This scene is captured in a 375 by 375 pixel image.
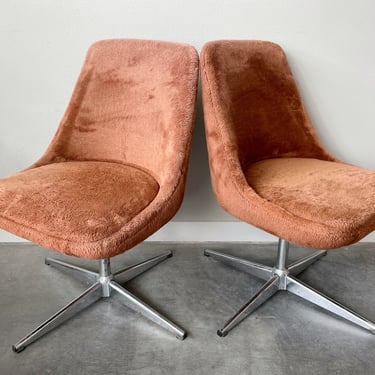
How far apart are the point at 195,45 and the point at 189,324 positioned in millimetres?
1073

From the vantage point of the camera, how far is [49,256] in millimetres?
1750

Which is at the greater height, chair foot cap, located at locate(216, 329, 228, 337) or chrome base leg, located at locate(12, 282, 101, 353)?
chrome base leg, located at locate(12, 282, 101, 353)

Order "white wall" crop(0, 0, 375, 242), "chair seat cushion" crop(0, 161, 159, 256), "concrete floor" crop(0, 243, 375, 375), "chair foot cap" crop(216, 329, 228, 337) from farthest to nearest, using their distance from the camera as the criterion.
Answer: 1. "white wall" crop(0, 0, 375, 242)
2. "chair foot cap" crop(216, 329, 228, 337)
3. "concrete floor" crop(0, 243, 375, 375)
4. "chair seat cushion" crop(0, 161, 159, 256)

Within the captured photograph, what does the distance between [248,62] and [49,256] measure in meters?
1.19

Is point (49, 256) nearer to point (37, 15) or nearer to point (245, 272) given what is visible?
point (245, 272)

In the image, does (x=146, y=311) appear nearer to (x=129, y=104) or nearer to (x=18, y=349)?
(x=18, y=349)

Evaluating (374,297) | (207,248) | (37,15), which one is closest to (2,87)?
(37,15)

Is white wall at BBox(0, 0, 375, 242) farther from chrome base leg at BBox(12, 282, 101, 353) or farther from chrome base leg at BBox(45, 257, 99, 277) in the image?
chrome base leg at BBox(12, 282, 101, 353)

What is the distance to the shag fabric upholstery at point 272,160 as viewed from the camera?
1.08 metres

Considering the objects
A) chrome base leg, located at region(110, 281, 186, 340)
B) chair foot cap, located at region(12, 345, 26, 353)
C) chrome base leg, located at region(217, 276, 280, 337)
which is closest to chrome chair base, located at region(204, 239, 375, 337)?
chrome base leg, located at region(217, 276, 280, 337)

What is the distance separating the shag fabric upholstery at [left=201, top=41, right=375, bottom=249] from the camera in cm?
108

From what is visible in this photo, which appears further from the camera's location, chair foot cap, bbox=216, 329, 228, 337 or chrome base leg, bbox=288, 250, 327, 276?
chrome base leg, bbox=288, 250, 327, 276

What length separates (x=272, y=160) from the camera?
60.4 inches

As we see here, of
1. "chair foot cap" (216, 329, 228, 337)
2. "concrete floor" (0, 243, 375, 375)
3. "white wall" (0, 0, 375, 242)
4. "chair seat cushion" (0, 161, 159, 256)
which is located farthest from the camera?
"white wall" (0, 0, 375, 242)
